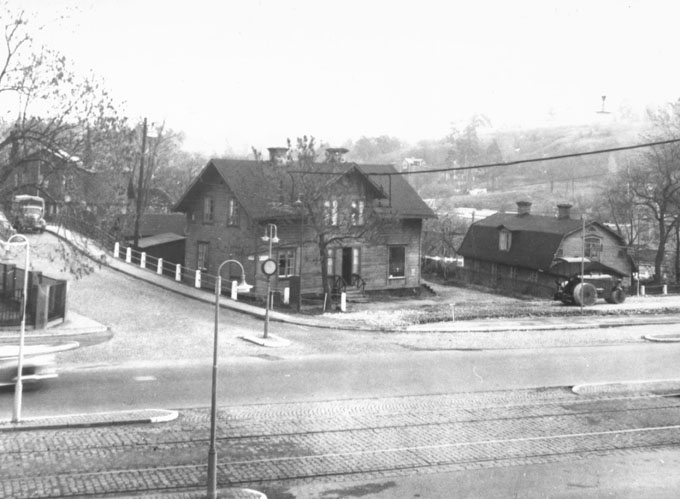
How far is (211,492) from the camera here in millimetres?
11141

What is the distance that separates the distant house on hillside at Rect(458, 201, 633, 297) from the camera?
162ft

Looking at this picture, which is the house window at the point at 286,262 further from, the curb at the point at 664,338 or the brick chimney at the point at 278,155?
the curb at the point at 664,338

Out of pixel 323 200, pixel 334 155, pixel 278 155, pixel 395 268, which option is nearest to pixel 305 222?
pixel 323 200

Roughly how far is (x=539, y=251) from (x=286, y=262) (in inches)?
819

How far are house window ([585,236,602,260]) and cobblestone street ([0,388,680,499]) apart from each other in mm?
34273

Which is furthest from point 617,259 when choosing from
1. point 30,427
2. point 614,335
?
point 30,427

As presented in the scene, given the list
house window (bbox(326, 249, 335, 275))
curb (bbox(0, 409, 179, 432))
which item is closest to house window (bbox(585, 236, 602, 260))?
house window (bbox(326, 249, 335, 275))

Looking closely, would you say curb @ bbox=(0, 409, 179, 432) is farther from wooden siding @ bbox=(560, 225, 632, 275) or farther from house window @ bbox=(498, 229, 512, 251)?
house window @ bbox=(498, 229, 512, 251)

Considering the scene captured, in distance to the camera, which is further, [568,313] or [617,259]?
[617,259]

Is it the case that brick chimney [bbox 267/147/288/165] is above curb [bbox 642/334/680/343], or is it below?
above

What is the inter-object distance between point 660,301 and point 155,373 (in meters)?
34.1

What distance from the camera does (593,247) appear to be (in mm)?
51625

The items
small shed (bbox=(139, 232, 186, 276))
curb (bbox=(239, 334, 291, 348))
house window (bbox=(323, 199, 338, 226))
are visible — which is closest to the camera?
curb (bbox=(239, 334, 291, 348))

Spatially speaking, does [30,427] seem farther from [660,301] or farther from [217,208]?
[660,301]
